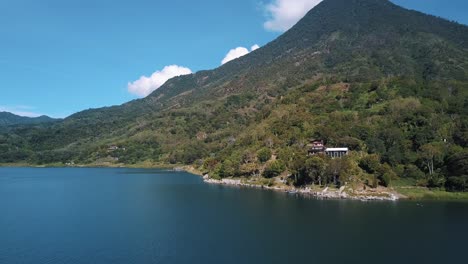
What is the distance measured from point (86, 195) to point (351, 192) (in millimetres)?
67100

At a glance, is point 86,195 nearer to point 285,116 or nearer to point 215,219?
point 215,219

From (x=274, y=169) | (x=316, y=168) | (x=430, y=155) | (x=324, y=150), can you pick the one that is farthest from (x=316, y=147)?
(x=430, y=155)

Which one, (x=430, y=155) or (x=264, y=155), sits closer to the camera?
(x=430, y=155)

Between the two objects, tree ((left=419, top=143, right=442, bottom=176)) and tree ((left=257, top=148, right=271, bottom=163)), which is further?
tree ((left=257, top=148, right=271, bottom=163))

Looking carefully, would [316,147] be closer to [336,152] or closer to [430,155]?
[336,152]

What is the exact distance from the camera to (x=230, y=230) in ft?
200

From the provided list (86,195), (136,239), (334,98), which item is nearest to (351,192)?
(136,239)

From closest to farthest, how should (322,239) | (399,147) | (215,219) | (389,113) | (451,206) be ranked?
(322,239) < (215,219) < (451,206) < (399,147) < (389,113)

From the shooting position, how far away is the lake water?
4859 cm

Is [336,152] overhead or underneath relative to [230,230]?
overhead

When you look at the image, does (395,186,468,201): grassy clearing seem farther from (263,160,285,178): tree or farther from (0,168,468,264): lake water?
(263,160,285,178): tree

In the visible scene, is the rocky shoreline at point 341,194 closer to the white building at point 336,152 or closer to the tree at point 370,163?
the tree at point 370,163

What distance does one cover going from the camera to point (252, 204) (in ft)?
271

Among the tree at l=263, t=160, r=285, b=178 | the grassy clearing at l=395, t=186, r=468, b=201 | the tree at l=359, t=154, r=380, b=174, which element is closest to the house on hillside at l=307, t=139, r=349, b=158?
the tree at l=359, t=154, r=380, b=174
